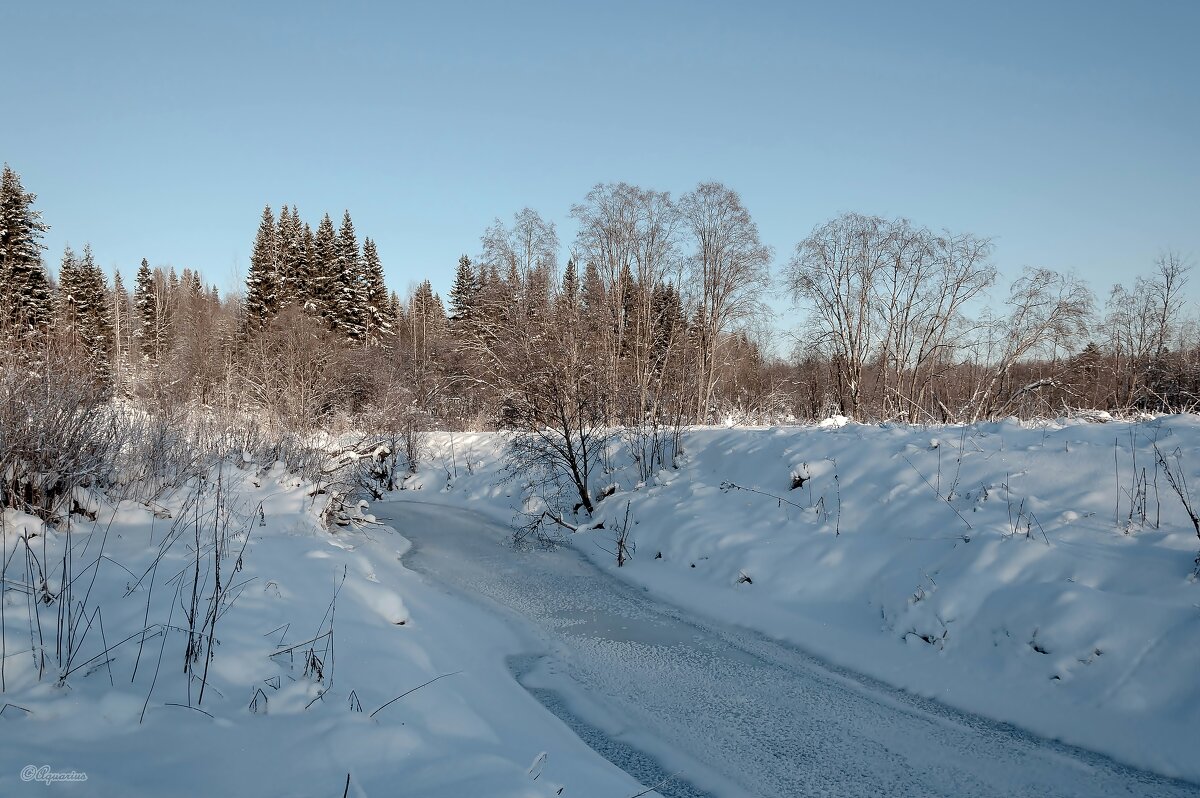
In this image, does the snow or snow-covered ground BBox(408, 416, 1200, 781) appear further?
snow-covered ground BBox(408, 416, 1200, 781)

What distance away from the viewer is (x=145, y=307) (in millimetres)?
44031

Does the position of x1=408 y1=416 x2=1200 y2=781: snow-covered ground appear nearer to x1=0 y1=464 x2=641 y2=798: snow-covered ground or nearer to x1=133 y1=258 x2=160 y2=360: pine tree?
x1=0 y1=464 x2=641 y2=798: snow-covered ground

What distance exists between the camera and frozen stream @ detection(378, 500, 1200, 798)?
147 inches

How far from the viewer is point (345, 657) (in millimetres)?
4020

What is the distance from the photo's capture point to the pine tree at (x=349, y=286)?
36.7 meters

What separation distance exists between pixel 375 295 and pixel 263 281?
703 centimetres

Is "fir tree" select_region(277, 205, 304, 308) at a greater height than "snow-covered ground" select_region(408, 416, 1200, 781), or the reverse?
"fir tree" select_region(277, 205, 304, 308)

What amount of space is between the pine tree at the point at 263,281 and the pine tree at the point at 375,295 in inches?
220

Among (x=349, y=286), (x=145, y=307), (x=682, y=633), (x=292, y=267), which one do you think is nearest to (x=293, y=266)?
(x=292, y=267)

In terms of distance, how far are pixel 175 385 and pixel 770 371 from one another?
1423 inches

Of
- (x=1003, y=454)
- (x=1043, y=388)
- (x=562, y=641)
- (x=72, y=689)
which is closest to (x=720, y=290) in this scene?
(x=1043, y=388)

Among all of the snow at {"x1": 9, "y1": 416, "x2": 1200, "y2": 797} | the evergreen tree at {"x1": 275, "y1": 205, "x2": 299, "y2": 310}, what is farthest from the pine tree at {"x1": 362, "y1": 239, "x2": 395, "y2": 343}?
the snow at {"x1": 9, "y1": 416, "x2": 1200, "y2": 797}

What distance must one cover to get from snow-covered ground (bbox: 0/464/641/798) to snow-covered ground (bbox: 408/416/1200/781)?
10.2 ft

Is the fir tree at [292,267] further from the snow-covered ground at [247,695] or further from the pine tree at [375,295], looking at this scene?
the snow-covered ground at [247,695]
